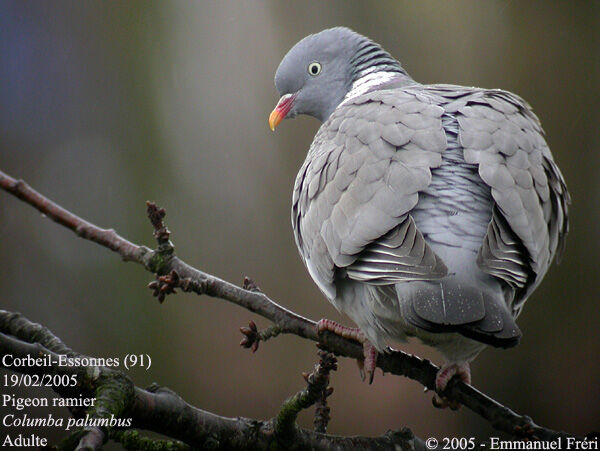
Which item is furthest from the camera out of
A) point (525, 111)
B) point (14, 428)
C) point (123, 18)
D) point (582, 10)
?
point (123, 18)

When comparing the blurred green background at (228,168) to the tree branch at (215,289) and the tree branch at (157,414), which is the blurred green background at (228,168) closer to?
the tree branch at (215,289)

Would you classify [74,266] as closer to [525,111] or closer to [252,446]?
[252,446]

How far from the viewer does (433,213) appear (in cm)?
139

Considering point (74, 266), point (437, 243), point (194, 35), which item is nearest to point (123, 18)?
point (194, 35)

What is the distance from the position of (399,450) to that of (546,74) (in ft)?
5.79

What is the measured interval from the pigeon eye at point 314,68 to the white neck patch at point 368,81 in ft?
0.56

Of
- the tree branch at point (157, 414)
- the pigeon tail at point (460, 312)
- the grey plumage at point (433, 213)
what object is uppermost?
the grey plumage at point (433, 213)

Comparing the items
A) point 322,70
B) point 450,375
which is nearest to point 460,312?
point 450,375

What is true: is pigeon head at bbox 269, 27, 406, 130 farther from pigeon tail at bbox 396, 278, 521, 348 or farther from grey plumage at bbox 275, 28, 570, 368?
pigeon tail at bbox 396, 278, 521, 348

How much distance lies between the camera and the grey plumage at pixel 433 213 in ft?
4.15

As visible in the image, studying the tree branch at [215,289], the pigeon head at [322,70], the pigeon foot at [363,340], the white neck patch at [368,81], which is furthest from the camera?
the pigeon head at [322,70]

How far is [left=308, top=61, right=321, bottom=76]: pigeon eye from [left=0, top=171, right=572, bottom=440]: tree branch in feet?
3.56

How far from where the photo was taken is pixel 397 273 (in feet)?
4.29

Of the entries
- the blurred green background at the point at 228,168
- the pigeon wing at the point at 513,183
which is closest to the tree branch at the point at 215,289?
the pigeon wing at the point at 513,183
